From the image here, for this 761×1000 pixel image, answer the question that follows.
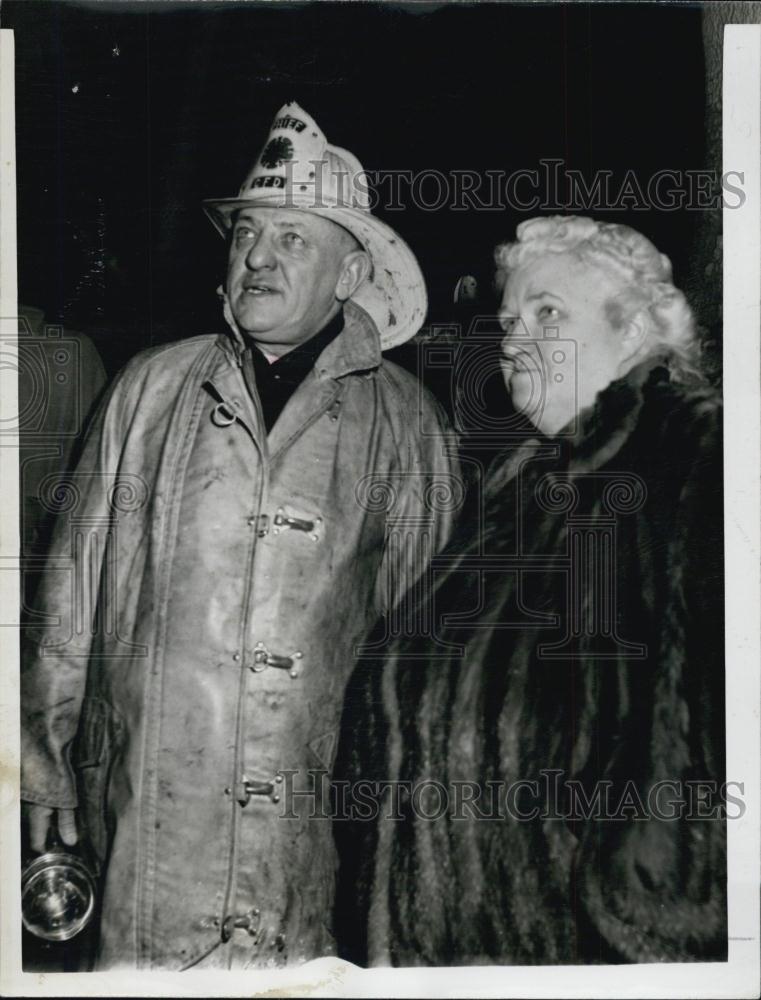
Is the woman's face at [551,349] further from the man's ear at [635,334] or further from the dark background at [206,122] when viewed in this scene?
the dark background at [206,122]

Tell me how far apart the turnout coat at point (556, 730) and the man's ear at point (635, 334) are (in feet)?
0.23

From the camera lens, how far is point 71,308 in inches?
102

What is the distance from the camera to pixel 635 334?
103 inches

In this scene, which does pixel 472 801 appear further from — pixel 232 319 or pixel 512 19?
pixel 512 19

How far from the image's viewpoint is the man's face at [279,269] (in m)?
2.58

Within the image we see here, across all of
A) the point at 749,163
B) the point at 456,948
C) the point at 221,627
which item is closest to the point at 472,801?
the point at 456,948

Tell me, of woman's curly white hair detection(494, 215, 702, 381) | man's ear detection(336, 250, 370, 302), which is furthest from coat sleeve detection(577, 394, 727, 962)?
man's ear detection(336, 250, 370, 302)

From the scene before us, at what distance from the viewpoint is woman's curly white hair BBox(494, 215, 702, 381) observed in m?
2.62

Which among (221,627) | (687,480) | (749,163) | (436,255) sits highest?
(749,163)

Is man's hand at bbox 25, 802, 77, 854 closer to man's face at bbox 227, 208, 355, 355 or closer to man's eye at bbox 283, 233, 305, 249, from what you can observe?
man's face at bbox 227, 208, 355, 355

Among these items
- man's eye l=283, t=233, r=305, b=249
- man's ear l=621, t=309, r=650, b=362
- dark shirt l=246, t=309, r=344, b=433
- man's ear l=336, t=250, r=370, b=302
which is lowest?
dark shirt l=246, t=309, r=344, b=433

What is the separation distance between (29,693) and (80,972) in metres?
0.71

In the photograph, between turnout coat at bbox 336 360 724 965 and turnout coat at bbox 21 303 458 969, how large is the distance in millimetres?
132

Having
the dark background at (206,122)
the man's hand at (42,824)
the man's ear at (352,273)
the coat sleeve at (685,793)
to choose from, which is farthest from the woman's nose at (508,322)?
the man's hand at (42,824)
